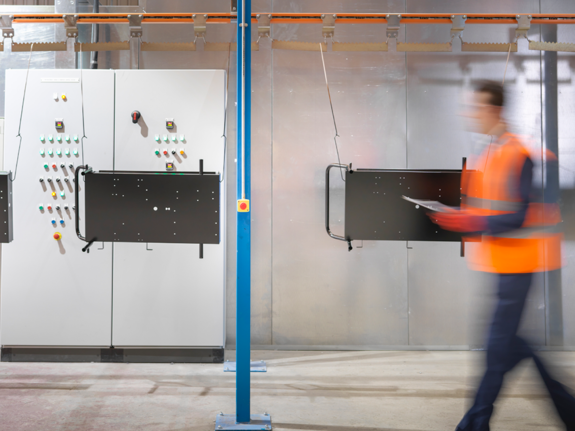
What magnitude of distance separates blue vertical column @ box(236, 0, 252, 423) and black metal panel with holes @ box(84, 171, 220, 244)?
56 cm

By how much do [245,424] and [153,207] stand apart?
1473mm

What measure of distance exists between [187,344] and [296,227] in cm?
134

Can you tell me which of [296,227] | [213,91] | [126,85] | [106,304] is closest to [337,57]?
[213,91]

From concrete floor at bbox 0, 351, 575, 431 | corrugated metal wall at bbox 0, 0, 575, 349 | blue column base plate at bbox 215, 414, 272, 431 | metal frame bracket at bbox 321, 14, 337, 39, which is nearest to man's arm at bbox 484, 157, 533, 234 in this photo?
concrete floor at bbox 0, 351, 575, 431

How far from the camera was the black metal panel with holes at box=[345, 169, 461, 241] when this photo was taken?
328 centimetres

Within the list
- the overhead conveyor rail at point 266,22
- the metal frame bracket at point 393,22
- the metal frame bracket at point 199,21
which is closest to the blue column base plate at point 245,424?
the overhead conveyor rail at point 266,22

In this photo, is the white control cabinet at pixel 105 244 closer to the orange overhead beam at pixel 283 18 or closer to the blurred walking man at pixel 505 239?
the orange overhead beam at pixel 283 18

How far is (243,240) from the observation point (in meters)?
2.58

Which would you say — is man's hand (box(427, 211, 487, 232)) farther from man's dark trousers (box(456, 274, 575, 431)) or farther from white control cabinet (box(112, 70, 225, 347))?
white control cabinet (box(112, 70, 225, 347))

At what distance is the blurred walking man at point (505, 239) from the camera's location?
6.54 ft

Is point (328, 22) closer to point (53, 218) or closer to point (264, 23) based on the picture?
point (264, 23)

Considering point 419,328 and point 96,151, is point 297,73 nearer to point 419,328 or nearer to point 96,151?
point 96,151

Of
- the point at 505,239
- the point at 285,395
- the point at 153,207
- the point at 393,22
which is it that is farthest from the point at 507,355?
the point at 393,22

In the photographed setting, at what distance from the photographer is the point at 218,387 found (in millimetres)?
3281
